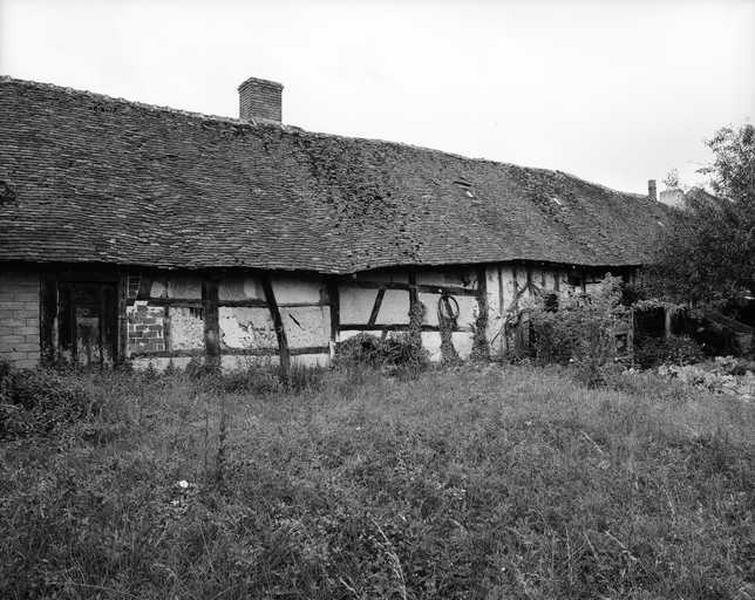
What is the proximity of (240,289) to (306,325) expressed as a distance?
1.39 metres

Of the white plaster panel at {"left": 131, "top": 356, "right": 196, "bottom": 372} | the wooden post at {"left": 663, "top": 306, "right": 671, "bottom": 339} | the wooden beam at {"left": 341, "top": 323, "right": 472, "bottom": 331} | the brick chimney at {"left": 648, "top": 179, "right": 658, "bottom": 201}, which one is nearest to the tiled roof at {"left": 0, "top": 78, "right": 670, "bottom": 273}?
the wooden beam at {"left": 341, "top": 323, "right": 472, "bottom": 331}

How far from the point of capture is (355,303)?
1202 centimetres

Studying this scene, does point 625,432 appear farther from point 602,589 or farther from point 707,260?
point 707,260

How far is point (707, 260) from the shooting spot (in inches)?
577

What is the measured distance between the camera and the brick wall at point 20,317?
357 inches

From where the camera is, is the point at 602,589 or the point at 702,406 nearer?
the point at 602,589

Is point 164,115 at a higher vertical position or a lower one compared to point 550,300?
higher

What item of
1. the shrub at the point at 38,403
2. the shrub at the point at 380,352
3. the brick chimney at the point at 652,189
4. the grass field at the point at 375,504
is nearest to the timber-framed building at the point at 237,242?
the shrub at the point at 380,352

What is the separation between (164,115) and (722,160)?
12.9 m

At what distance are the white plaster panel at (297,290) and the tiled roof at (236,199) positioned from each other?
1.64ft

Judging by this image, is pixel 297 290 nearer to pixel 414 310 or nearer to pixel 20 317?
pixel 414 310

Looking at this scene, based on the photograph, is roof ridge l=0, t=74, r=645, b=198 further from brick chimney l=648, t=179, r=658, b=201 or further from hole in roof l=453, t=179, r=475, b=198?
brick chimney l=648, t=179, r=658, b=201

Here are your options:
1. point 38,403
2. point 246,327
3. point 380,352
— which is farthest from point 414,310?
point 38,403

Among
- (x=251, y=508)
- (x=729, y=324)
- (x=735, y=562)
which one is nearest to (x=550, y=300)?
(x=729, y=324)
